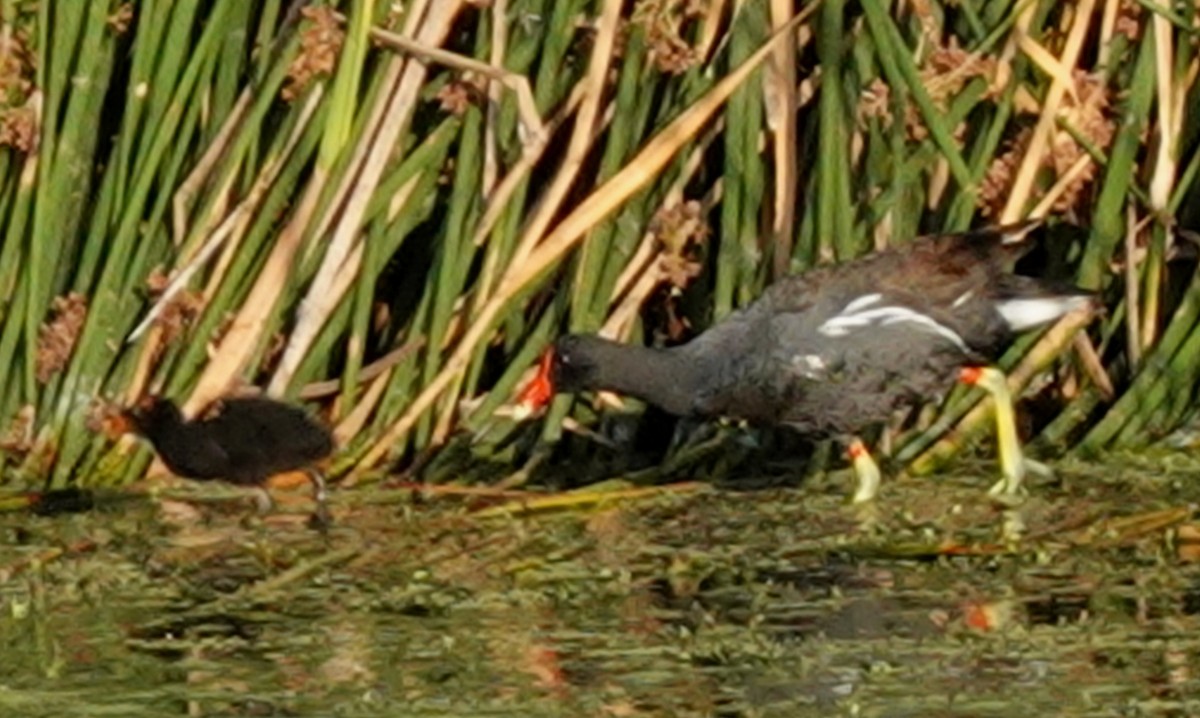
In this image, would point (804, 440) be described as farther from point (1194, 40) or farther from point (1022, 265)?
point (1194, 40)

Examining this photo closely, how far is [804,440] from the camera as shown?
27.5ft

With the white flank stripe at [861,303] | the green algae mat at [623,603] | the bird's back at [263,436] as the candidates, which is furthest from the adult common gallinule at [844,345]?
the bird's back at [263,436]

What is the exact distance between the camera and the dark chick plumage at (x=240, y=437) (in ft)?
24.9

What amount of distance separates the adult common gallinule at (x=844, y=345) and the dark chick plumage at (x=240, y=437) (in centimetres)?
57

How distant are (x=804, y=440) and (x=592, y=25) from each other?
1218mm

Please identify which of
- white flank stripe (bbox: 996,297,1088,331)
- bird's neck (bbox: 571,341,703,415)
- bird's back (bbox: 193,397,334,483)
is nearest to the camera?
bird's back (bbox: 193,397,334,483)

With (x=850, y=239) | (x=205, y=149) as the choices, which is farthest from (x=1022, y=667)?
(x=205, y=149)

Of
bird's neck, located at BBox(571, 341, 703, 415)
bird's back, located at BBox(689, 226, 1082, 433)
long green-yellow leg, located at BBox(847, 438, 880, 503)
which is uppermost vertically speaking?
bird's back, located at BBox(689, 226, 1082, 433)

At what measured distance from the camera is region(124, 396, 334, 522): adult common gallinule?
24.9ft

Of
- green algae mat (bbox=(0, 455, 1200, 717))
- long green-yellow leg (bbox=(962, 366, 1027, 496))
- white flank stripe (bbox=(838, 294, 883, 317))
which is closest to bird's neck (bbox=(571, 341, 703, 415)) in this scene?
green algae mat (bbox=(0, 455, 1200, 717))

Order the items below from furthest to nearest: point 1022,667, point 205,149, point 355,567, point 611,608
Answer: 1. point 205,149
2. point 355,567
3. point 611,608
4. point 1022,667

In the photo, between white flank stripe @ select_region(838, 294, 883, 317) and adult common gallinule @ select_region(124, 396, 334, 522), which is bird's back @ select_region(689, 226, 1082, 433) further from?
adult common gallinule @ select_region(124, 396, 334, 522)

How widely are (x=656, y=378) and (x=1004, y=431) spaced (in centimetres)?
83

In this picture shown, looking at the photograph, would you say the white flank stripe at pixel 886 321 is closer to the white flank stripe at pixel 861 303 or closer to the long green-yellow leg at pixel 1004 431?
the white flank stripe at pixel 861 303
